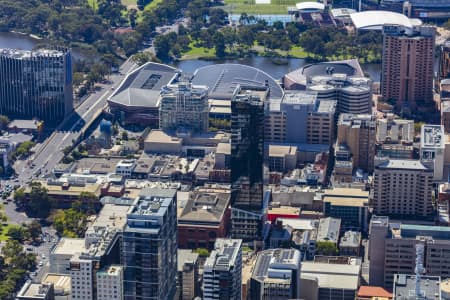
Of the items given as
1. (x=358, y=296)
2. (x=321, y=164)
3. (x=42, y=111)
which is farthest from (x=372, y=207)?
(x=42, y=111)

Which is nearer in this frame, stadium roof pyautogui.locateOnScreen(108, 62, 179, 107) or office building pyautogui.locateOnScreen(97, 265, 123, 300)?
office building pyautogui.locateOnScreen(97, 265, 123, 300)

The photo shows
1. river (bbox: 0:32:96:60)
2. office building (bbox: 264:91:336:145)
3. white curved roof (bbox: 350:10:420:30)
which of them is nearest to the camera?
office building (bbox: 264:91:336:145)

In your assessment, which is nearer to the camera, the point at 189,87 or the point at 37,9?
the point at 189,87

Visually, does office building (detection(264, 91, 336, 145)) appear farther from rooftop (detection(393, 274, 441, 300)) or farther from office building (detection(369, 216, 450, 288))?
rooftop (detection(393, 274, 441, 300))

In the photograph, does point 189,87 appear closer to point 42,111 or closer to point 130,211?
point 42,111

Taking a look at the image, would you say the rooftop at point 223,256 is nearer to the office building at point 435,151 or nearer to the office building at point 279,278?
the office building at point 279,278

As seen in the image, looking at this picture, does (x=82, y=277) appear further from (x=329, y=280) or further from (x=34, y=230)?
(x=34, y=230)

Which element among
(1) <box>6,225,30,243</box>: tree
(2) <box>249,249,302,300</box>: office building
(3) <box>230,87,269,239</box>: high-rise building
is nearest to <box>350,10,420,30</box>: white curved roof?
(3) <box>230,87,269,239</box>: high-rise building
